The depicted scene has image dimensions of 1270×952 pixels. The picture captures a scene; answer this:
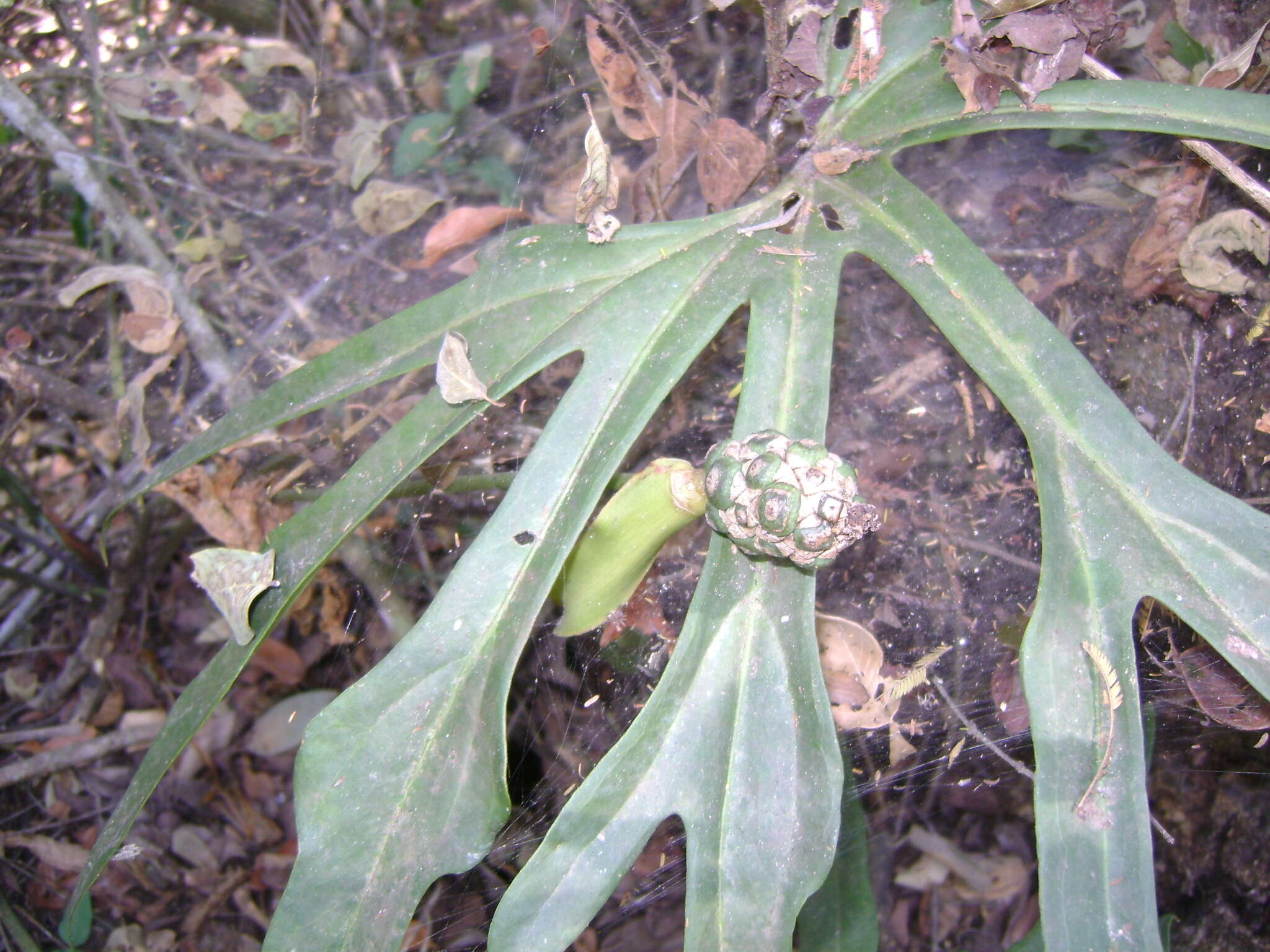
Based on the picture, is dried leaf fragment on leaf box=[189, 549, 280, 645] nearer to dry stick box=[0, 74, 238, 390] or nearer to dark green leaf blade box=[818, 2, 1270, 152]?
dry stick box=[0, 74, 238, 390]

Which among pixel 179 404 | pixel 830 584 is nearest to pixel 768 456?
pixel 830 584

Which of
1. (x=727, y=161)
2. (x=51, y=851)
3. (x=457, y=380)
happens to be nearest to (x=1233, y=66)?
(x=727, y=161)

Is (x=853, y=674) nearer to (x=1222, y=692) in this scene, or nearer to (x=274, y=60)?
(x=1222, y=692)

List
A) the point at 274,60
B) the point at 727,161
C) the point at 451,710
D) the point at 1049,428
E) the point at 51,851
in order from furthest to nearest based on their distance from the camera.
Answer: the point at 274,60, the point at 51,851, the point at 727,161, the point at 1049,428, the point at 451,710

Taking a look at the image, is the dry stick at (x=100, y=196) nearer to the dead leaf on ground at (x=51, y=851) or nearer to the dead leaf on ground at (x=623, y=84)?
the dead leaf on ground at (x=623, y=84)

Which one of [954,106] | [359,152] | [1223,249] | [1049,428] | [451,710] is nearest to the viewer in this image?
[451,710]

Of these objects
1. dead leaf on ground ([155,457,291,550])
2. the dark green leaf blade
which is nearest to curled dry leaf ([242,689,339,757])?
dead leaf on ground ([155,457,291,550])
